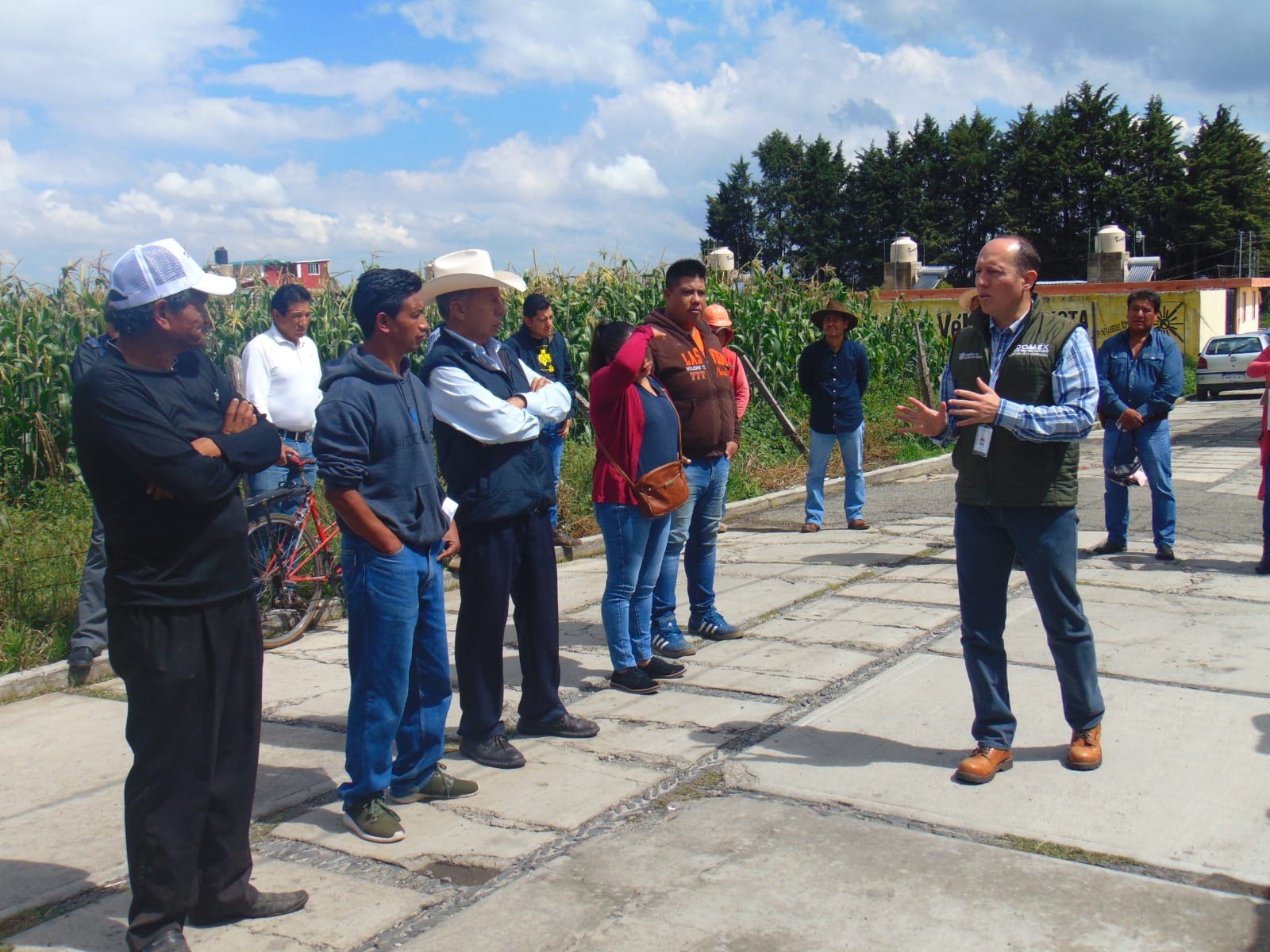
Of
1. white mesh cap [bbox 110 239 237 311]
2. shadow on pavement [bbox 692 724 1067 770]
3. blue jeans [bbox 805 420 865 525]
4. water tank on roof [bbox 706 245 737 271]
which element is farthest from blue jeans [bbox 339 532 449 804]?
water tank on roof [bbox 706 245 737 271]

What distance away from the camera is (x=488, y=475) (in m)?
4.38

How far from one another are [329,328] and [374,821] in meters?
7.76

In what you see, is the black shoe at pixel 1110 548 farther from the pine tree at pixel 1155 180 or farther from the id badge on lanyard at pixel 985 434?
the pine tree at pixel 1155 180

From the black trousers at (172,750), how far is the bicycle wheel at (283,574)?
3492 mm

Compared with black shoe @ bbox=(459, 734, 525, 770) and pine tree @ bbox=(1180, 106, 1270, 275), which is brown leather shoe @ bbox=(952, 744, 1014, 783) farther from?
pine tree @ bbox=(1180, 106, 1270, 275)

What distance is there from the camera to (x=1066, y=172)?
56344mm

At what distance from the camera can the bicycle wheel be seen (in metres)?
6.68

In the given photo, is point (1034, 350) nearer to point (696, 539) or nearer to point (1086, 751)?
point (1086, 751)

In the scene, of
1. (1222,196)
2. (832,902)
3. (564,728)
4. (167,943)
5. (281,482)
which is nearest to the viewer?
(167,943)

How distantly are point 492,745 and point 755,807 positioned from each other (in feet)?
3.62

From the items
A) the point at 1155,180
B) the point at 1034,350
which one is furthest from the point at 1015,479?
the point at 1155,180

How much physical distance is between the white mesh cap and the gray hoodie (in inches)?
24.0

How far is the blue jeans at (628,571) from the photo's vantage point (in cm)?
536

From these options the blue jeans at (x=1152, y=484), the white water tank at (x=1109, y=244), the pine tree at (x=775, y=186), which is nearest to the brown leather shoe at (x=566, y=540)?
the blue jeans at (x=1152, y=484)
